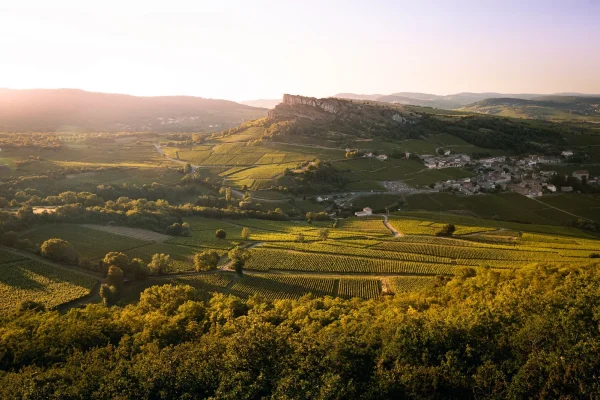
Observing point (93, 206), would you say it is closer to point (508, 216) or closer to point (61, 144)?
point (61, 144)

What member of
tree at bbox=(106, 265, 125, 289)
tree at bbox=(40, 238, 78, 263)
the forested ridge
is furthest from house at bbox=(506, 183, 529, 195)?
tree at bbox=(40, 238, 78, 263)

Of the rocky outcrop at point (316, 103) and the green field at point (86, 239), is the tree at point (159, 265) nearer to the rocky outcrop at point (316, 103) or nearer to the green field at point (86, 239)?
the green field at point (86, 239)

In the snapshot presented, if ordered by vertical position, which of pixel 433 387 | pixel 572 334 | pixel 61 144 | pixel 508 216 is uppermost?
pixel 61 144

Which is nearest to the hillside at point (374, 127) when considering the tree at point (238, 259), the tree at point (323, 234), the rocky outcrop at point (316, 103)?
the rocky outcrop at point (316, 103)

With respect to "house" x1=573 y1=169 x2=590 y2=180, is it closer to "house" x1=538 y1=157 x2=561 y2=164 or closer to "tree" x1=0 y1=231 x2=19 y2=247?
"house" x1=538 y1=157 x2=561 y2=164

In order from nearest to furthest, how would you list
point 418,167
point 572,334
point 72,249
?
point 572,334 < point 72,249 < point 418,167

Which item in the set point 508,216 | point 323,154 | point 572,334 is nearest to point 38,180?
point 323,154
